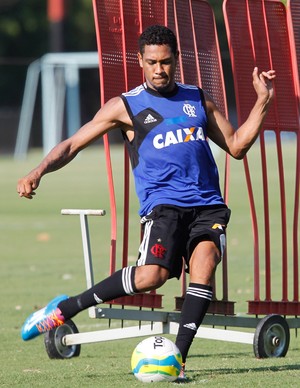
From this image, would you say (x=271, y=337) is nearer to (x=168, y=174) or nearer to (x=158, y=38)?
(x=168, y=174)

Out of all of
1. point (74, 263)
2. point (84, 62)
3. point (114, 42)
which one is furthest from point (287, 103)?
point (84, 62)

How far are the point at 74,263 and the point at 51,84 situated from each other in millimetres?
34690

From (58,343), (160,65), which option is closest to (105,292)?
(58,343)

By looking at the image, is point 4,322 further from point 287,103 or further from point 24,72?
point 24,72

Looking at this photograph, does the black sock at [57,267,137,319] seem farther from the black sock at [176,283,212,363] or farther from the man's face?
the man's face

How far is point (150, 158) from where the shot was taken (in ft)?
22.2

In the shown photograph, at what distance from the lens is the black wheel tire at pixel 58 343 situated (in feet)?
25.6

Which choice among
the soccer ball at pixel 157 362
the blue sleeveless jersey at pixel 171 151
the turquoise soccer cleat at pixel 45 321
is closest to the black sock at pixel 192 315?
the soccer ball at pixel 157 362

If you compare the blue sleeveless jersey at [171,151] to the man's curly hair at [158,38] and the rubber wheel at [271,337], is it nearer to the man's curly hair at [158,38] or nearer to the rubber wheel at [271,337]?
the man's curly hair at [158,38]

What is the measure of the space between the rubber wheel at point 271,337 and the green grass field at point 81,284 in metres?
0.09

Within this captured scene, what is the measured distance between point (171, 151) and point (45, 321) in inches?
52.6

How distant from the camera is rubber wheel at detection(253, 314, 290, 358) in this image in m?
7.54

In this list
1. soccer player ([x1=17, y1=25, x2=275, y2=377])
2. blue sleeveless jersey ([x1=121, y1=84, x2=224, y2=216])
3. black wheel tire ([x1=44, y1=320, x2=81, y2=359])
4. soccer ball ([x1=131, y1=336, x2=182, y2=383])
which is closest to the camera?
soccer ball ([x1=131, y1=336, x2=182, y2=383])

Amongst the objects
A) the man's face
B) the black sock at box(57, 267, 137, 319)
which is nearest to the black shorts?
the black sock at box(57, 267, 137, 319)
